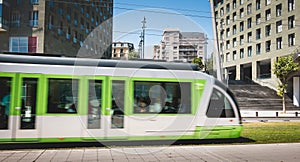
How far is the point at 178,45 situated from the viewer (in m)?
11.6

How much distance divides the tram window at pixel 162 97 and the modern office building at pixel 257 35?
943 inches

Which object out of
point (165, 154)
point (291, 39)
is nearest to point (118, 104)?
point (165, 154)

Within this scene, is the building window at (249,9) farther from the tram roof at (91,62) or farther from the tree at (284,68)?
the tram roof at (91,62)

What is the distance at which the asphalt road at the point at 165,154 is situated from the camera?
6668 mm

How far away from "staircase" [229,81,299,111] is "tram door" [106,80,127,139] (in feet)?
72.6

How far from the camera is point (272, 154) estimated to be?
7152 millimetres

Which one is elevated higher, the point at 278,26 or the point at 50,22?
the point at 278,26

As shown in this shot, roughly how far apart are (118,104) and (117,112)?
0.83 ft

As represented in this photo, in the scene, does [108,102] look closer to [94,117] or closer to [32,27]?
[94,117]

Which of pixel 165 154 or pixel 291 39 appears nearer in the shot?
pixel 165 154

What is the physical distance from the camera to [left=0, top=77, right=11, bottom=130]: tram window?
7840mm

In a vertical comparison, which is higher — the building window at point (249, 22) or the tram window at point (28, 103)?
the building window at point (249, 22)

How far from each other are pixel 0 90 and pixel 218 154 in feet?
20.8

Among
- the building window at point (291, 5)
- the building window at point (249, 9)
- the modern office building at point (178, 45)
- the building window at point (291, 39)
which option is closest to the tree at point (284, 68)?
the building window at point (291, 39)
